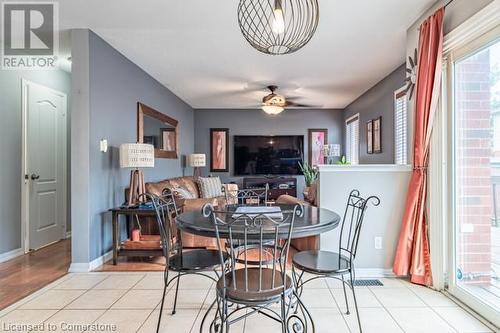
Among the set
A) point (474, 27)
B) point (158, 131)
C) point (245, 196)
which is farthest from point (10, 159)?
point (474, 27)

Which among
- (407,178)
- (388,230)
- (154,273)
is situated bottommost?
(154,273)

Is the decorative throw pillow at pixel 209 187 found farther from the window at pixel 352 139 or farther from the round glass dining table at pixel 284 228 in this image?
the round glass dining table at pixel 284 228

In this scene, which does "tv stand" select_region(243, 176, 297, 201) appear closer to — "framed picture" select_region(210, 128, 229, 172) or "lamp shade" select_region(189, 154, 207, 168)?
"framed picture" select_region(210, 128, 229, 172)

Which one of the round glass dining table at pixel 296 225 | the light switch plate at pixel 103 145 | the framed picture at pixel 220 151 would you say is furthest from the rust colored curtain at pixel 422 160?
the framed picture at pixel 220 151

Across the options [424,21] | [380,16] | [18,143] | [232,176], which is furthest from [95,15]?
[232,176]

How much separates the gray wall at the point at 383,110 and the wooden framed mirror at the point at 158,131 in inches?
153

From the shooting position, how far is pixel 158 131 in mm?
5414

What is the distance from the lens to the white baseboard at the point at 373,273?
310 centimetres

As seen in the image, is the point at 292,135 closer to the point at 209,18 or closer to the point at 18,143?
the point at 209,18

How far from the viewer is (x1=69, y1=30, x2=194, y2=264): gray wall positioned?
3305 mm

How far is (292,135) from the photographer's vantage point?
7.76 meters

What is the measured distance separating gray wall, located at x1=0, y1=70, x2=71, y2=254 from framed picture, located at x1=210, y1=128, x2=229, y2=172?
435cm

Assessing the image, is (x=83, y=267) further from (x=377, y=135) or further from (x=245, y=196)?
(x=377, y=135)

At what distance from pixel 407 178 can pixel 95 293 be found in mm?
3216
